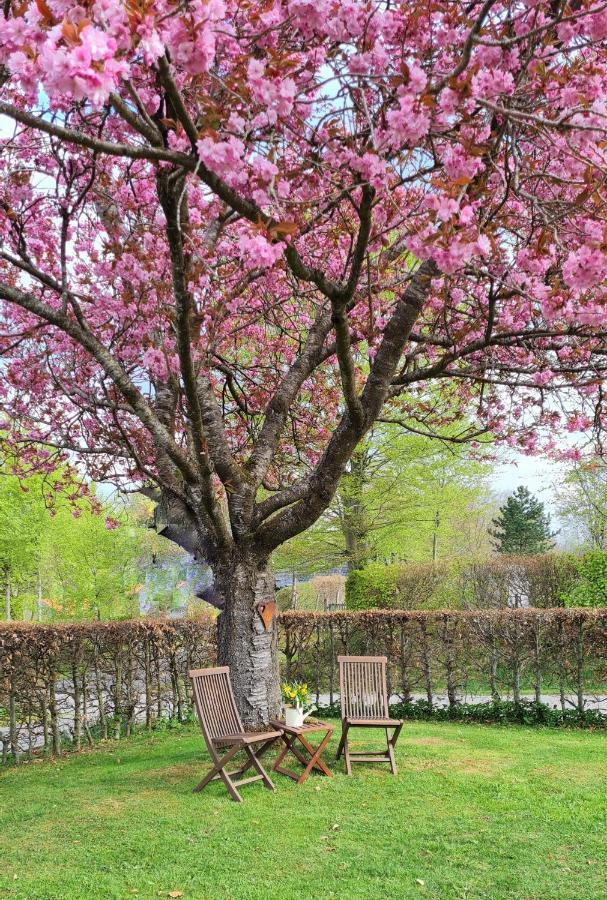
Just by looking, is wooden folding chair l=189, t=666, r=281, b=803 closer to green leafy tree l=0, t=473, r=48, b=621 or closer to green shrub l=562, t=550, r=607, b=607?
green shrub l=562, t=550, r=607, b=607

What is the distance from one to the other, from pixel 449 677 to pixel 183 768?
15.4ft

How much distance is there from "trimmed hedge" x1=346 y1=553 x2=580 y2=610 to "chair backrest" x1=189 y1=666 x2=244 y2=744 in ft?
27.7

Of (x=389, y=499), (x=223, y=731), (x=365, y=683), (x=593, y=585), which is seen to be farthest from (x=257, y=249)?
(x=389, y=499)

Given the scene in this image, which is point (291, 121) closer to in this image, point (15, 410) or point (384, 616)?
point (15, 410)

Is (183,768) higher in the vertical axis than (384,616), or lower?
lower

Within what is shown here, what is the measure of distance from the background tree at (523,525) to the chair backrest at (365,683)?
22.2 metres

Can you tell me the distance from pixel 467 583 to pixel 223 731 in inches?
411

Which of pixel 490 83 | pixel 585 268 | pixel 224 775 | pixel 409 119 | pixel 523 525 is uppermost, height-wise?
pixel 490 83

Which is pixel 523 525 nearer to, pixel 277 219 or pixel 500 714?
pixel 500 714

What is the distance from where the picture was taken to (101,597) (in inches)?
608

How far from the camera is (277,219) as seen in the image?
135 inches

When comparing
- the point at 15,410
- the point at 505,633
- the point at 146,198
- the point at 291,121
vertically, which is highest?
the point at 146,198

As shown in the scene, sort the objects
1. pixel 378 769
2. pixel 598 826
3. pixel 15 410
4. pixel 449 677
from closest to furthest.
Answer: pixel 598 826 < pixel 378 769 < pixel 15 410 < pixel 449 677

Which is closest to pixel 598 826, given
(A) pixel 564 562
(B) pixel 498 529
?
(A) pixel 564 562
